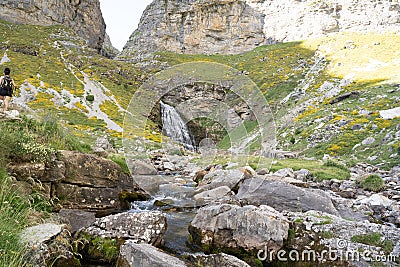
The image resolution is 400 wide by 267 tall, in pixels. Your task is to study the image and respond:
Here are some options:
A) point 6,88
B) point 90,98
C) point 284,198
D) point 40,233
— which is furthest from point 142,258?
point 90,98

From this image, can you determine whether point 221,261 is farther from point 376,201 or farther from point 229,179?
point 376,201

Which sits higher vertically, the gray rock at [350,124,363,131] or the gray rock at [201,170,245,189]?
the gray rock at [350,124,363,131]

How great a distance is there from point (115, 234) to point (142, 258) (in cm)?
152

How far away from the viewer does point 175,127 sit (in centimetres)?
3538

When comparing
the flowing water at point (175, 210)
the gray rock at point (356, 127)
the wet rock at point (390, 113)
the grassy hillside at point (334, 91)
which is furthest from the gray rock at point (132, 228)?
the wet rock at point (390, 113)

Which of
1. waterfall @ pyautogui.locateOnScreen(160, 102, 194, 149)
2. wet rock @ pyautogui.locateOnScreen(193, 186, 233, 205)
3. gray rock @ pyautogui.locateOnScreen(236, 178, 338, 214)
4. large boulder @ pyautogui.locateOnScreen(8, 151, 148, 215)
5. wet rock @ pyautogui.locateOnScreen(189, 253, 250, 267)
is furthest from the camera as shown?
waterfall @ pyautogui.locateOnScreen(160, 102, 194, 149)

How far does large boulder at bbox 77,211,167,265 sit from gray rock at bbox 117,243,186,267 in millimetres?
626

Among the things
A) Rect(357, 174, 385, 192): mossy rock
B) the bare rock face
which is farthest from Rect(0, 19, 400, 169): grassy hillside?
the bare rock face

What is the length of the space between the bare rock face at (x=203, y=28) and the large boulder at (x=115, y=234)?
238 feet

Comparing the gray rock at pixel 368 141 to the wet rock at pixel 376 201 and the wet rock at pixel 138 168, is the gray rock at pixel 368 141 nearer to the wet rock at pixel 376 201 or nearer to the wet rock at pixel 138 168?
the wet rock at pixel 376 201

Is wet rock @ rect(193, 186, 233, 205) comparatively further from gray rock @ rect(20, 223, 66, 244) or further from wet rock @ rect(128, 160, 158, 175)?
gray rock @ rect(20, 223, 66, 244)

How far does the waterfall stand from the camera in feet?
112

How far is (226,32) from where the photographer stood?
76125 millimetres

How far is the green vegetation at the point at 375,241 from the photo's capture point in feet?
16.1
